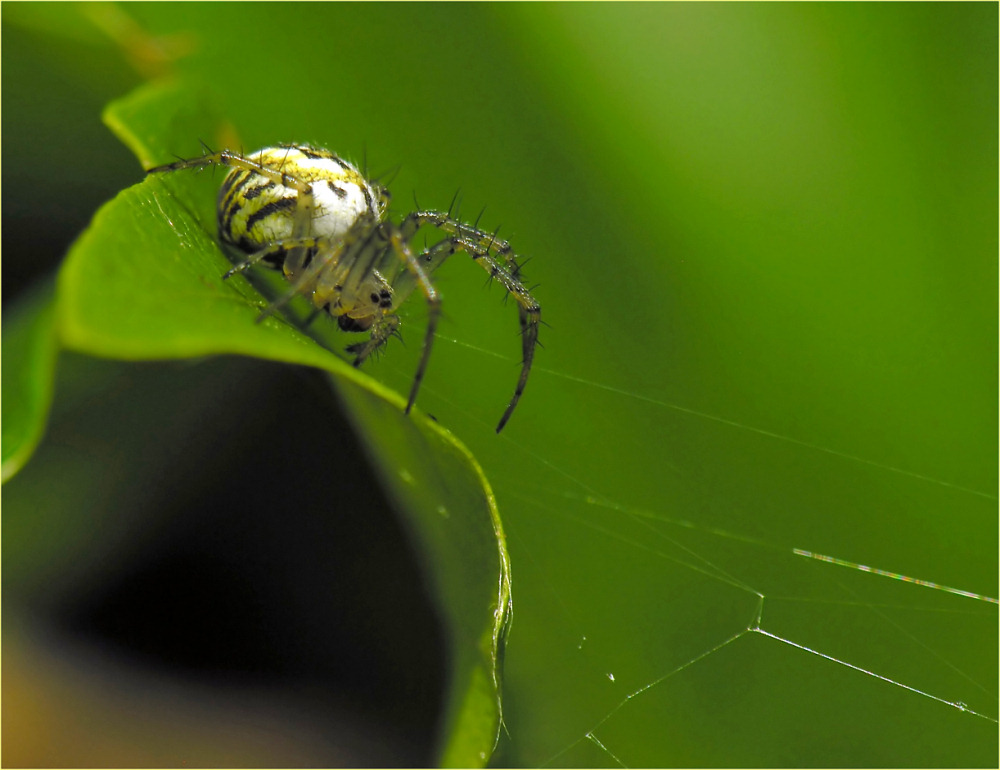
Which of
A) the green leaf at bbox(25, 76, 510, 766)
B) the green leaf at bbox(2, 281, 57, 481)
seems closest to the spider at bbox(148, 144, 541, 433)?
the green leaf at bbox(25, 76, 510, 766)

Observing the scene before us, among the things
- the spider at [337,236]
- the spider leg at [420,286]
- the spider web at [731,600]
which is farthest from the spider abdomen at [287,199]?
the spider web at [731,600]

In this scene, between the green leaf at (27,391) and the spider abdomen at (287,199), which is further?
the spider abdomen at (287,199)

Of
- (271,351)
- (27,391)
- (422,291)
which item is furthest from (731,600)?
(27,391)

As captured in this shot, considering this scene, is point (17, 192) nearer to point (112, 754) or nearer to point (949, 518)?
point (112, 754)

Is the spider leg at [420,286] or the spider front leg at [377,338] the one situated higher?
the spider leg at [420,286]

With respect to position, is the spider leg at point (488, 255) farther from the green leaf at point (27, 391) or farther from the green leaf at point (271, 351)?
the green leaf at point (27, 391)
